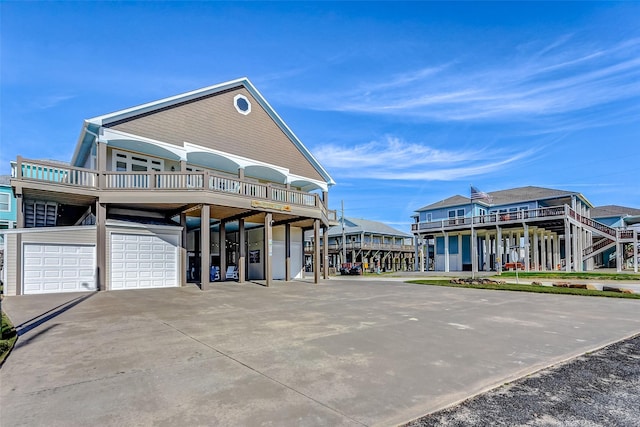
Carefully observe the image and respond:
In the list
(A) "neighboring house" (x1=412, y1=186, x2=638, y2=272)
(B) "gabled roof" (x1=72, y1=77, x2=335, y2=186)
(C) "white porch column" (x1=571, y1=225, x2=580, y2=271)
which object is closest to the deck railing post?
(B) "gabled roof" (x1=72, y1=77, x2=335, y2=186)

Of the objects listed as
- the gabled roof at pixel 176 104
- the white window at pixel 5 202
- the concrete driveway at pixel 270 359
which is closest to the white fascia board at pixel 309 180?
the gabled roof at pixel 176 104

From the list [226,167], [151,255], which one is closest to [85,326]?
[151,255]

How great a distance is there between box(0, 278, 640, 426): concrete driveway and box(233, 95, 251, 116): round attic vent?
41.7 feet

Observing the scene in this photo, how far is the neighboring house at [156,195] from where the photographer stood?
516 inches

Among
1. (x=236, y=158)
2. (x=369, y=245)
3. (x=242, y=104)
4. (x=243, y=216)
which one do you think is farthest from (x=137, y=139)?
(x=369, y=245)

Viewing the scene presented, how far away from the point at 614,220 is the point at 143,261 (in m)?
48.3

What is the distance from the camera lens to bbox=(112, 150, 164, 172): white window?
51.4ft

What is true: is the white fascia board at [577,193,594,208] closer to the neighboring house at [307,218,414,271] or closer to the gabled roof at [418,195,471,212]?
the gabled roof at [418,195,471,212]

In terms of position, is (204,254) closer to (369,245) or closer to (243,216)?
(243,216)

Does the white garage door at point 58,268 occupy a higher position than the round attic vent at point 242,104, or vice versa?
the round attic vent at point 242,104

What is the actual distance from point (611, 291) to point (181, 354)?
52.3 ft

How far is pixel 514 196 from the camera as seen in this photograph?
3416cm

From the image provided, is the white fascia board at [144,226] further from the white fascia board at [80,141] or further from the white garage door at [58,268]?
the white fascia board at [80,141]

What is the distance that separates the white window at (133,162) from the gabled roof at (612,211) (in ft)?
152
